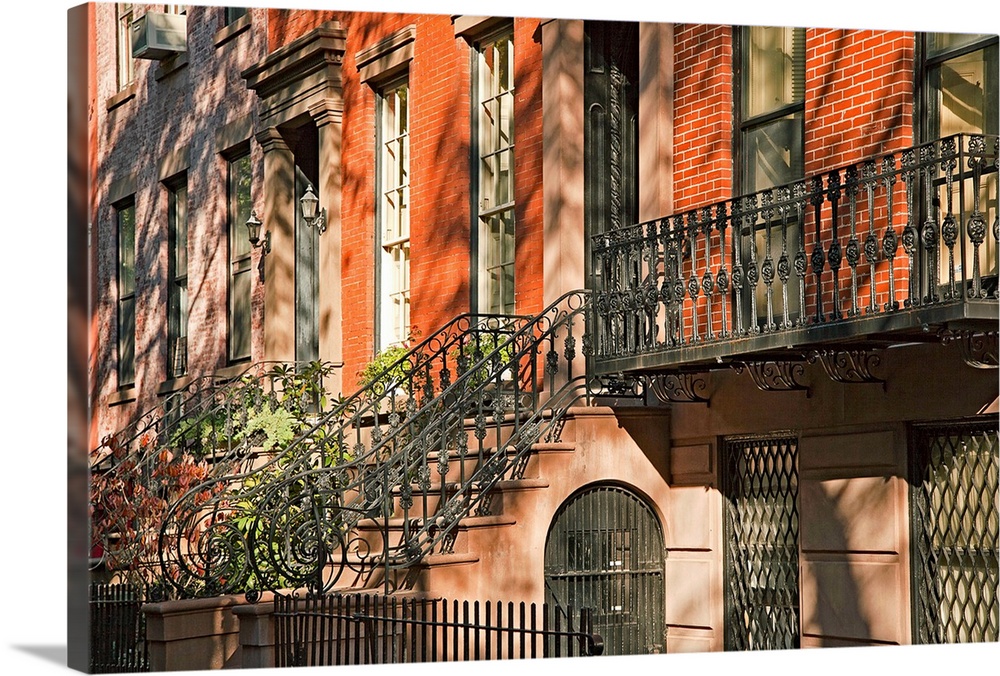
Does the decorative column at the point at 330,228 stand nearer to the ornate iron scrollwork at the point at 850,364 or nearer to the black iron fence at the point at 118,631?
the black iron fence at the point at 118,631

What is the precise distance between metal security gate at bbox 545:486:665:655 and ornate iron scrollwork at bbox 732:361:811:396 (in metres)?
1.72

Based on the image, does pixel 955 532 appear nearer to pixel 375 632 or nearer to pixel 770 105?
pixel 770 105

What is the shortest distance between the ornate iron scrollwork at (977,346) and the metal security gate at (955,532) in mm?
594

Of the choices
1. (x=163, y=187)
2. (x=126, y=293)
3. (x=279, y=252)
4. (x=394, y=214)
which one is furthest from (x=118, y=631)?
(x=163, y=187)

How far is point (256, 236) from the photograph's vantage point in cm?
1883

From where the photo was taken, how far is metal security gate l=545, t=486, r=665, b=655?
1289cm

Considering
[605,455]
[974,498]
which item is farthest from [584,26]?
[974,498]

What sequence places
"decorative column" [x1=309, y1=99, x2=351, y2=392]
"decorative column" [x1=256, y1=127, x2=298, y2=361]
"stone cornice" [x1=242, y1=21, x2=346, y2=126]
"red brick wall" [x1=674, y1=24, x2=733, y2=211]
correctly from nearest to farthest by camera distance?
"red brick wall" [x1=674, y1=24, x2=733, y2=211] < "decorative column" [x1=309, y1=99, x2=351, y2=392] < "stone cornice" [x1=242, y1=21, x2=346, y2=126] < "decorative column" [x1=256, y1=127, x2=298, y2=361]

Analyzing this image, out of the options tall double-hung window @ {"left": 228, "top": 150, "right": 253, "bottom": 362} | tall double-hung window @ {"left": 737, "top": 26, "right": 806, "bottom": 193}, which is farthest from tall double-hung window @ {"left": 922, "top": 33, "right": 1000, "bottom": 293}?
tall double-hung window @ {"left": 228, "top": 150, "right": 253, "bottom": 362}

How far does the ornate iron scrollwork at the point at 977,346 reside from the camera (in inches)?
405

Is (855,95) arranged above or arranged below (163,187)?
below

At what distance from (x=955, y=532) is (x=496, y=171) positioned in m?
6.25

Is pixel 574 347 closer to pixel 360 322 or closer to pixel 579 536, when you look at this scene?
pixel 579 536

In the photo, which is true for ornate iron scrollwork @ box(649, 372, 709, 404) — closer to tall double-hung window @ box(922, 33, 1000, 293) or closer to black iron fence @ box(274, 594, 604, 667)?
black iron fence @ box(274, 594, 604, 667)
